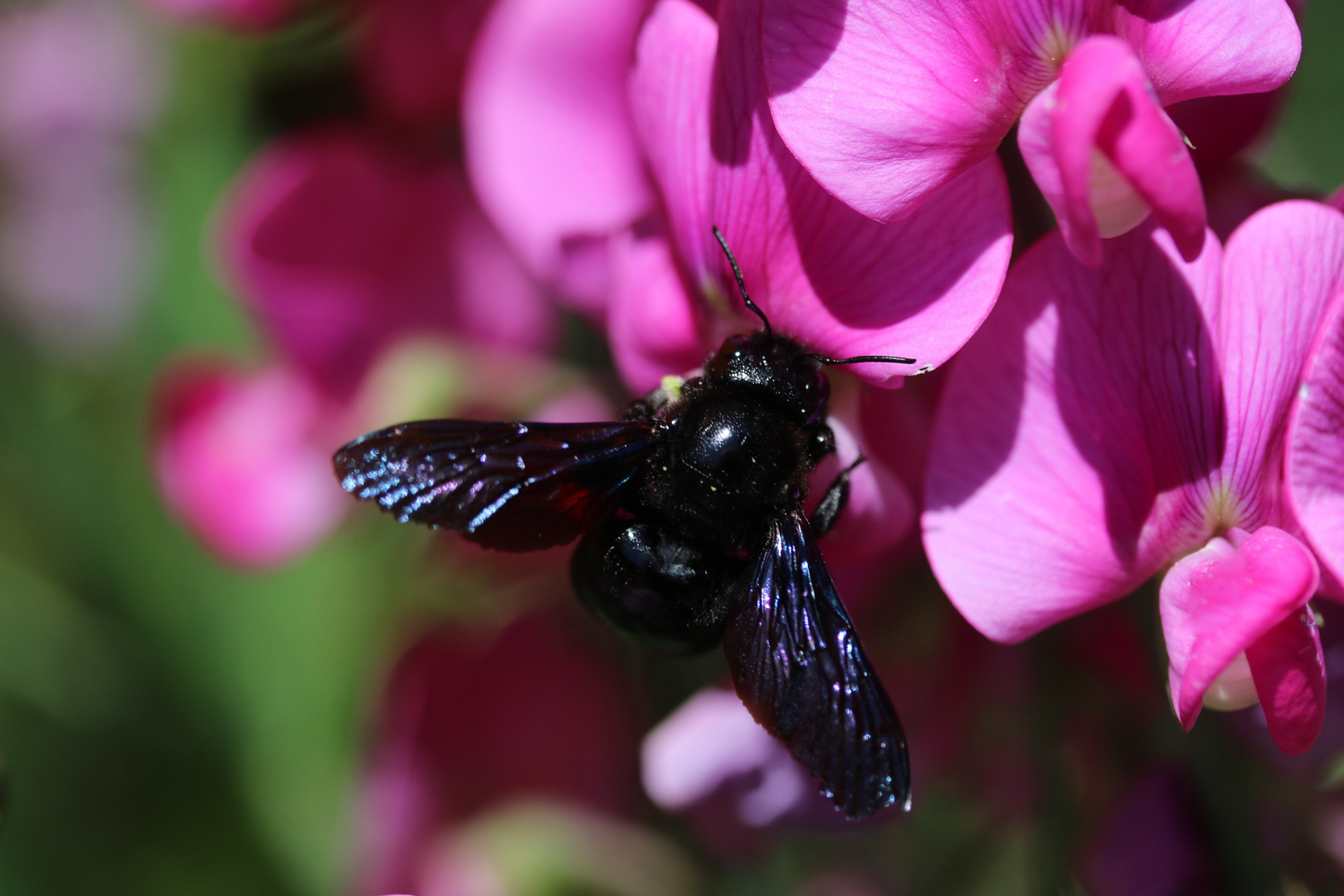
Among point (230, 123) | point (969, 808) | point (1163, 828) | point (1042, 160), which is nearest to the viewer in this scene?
point (1042, 160)

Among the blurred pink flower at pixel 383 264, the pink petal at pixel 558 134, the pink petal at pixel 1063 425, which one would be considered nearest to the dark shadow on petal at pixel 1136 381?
the pink petal at pixel 1063 425

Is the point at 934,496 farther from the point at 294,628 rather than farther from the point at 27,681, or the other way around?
the point at 27,681

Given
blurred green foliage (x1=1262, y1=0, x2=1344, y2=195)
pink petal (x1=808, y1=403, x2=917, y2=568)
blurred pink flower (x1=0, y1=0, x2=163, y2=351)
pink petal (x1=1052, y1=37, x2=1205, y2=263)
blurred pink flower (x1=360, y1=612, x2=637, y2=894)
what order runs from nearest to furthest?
pink petal (x1=1052, y1=37, x2=1205, y2=263) → pink petal (x1=808, y1=403, x2=917, y2=568) → blurred pink flower (x1=360, y1=612, x2=637, y2=894) → blurred green foliage (x1=1262, y1=0, x2=1344, y2=195) → blurred pink flower (x1=0, y1=0, x2=163, y2=351)

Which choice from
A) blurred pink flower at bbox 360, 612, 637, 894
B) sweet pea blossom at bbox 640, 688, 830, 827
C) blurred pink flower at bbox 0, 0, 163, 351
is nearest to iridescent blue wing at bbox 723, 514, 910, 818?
sweet pea blossom at bbox 640, 688, 830, 827

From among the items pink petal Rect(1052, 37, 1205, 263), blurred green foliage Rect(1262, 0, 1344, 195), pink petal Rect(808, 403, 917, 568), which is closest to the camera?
pink petal Rect(1052, 37, 1205, 263)

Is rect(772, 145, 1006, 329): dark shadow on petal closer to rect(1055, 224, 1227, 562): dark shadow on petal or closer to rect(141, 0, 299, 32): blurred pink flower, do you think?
→ rect(1055, 224, 1227, 562): dark shadow on petal

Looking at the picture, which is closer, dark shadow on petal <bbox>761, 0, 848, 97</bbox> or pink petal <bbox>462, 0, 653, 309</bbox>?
dark shadow on petal <bbox>761, 0, 848, 97</bbox>

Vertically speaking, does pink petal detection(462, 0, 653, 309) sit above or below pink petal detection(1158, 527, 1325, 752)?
above

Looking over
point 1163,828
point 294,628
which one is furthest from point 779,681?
point 294,628
